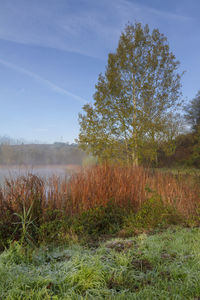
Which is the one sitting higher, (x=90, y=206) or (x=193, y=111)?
(x=193, y=111)

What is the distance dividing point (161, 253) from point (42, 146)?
11.0m

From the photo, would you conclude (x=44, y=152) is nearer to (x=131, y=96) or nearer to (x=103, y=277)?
(x=131, y=96)

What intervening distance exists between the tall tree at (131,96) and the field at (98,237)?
4979 mm

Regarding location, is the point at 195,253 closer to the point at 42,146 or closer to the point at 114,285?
the point at 114,285

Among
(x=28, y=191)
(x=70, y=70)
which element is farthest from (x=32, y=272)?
(x=70, y=70)

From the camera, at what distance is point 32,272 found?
177 centimetres

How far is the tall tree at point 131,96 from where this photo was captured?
414 inches

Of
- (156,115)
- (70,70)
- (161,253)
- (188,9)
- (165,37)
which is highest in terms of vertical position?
(165,37)

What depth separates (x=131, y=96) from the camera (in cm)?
1094

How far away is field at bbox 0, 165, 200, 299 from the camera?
1.62 meters

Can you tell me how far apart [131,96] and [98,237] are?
28.6ft

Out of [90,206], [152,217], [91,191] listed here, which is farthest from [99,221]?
[152,217]

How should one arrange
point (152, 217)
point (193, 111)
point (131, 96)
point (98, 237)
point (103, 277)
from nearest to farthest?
point (103, 277) < point (98, 237) < point (152, 217) < point (131, 96) < point (193, 111)

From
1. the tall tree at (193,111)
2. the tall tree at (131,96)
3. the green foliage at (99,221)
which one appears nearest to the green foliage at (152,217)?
the green foliage at (99,221)
